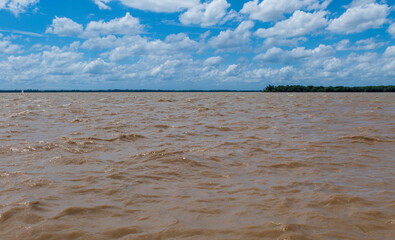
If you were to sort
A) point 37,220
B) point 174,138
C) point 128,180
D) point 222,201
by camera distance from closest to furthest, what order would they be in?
point 37,220, point 222,201, point 128,180, point 174,138

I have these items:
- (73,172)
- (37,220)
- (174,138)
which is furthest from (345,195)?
(174,138)

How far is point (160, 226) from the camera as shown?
11.2ft

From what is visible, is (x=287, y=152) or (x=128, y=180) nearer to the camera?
(x=128, y=180)

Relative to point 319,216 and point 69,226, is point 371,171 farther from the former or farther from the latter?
point 69,226

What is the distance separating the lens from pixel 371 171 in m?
5.64

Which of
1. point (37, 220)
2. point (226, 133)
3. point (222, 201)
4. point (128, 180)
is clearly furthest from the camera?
A: point (226, 133)

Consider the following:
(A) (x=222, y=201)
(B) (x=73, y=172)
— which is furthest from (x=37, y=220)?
(A) (x=222, y=201)

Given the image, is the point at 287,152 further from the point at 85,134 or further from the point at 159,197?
the point at 85,134

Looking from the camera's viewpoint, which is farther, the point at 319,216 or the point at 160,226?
the point at 319,216

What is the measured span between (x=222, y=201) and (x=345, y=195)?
6.19 feet

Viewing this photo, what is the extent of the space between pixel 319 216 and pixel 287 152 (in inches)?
145

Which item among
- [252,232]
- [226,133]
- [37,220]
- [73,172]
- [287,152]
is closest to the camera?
[252,232]

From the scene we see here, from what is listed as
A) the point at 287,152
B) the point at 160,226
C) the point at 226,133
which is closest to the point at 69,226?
the point at 160,226

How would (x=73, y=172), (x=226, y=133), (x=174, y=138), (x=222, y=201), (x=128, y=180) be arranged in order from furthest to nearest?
1. (x=226, y=133)
2. (x=174, y=138)
3. (x=73, y=172)
4. (x=128, y=180)
5. (x=222, y=201)
